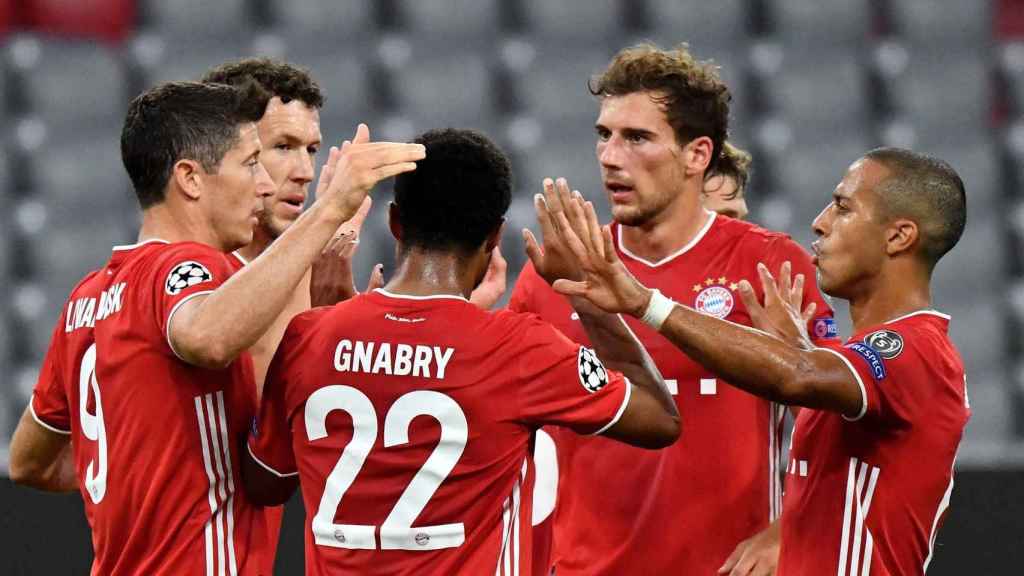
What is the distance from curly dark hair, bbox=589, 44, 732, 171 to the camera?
3.74 meters

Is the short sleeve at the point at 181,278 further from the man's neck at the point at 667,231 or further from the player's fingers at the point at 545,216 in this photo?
the man's neck at the point at 667,231

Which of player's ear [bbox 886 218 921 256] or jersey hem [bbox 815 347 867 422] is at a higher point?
player's ear [bbox 886 218 921 256]

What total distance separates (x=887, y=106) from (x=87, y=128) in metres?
4.05

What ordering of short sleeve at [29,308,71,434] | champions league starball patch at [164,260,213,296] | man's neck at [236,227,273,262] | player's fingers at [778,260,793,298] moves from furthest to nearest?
1. man's neck at [236,227,273,262]
2. player's fingers at [778,260,793,298]
3. short sleeve at [29,308,71,434]
4. champions league starball patch at [164,260,213,296]

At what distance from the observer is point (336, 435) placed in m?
2.62

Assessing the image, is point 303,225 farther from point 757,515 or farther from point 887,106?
point 887,106

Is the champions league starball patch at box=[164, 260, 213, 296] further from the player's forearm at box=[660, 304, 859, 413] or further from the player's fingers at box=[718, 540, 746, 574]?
the player's fingers at box=[718, 540, 746, 574]

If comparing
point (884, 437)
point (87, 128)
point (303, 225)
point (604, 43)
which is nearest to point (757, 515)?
point (884, 437)

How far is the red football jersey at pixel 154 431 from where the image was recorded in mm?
2654

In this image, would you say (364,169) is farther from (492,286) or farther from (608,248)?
(492,286)

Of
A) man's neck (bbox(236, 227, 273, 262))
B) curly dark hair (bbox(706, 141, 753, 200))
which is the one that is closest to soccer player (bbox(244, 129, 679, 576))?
man's neck (bbox(236, 227, 273, 262))

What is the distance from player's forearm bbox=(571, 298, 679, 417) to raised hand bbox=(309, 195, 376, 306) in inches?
24.2

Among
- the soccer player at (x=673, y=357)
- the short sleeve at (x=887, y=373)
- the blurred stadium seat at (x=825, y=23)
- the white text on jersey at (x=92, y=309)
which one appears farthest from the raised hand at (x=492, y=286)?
the blurred stadium seat at (x=825, y=23)

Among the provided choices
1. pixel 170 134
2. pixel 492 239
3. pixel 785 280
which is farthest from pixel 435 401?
pixel 785 280
